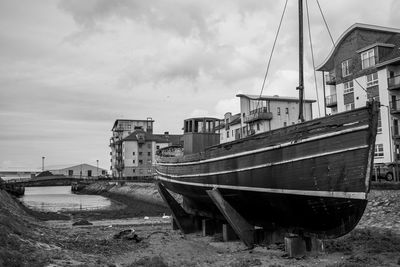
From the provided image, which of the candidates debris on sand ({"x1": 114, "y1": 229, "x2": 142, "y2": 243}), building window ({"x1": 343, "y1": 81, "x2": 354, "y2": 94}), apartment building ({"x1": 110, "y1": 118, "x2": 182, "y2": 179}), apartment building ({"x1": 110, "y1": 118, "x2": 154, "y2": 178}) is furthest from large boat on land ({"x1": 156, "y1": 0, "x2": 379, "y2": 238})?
apartment building ({"x1": 110, "y1": 118, "x2": 154, "y2": 178})

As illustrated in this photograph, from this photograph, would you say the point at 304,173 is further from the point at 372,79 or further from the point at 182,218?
the point at 372,79

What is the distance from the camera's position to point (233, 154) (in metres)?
13.1

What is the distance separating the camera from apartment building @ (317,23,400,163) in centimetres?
3467

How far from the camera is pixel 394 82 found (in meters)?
34.6

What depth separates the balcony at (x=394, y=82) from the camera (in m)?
34.4

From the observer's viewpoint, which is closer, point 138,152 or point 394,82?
point 394,82

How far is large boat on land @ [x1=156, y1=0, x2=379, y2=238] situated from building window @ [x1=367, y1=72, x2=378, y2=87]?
26.2 metres

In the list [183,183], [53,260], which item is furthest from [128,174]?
[53,260]

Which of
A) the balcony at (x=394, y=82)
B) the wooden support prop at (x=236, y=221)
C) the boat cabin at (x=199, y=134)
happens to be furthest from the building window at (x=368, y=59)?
the wooden support prop at (x=236, y=221)

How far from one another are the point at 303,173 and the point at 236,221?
3844 millimetres

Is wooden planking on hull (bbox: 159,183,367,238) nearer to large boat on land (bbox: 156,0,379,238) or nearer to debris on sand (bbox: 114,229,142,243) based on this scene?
large boat on land (bbox: 156,0,379,238)

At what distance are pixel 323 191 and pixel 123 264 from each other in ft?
19.0

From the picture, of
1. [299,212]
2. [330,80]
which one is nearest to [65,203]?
[330,80]

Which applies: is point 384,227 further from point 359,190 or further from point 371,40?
point 371,40
